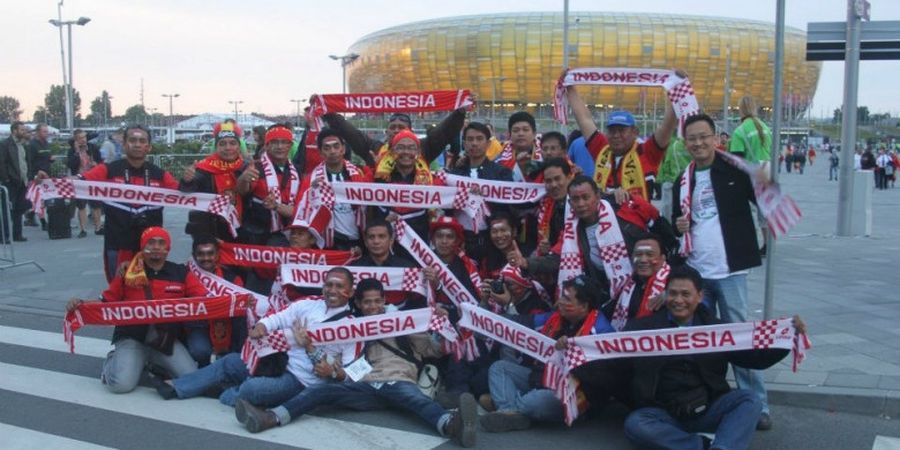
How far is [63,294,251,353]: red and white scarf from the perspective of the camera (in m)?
6.59

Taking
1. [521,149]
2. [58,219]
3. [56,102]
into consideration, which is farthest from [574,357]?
[56,102]

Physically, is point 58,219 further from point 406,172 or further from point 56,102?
point 56,102

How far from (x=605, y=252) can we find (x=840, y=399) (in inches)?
77.4

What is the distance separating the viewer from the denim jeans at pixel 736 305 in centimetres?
554

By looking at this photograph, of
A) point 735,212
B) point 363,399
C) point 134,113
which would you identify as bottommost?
point 363,399

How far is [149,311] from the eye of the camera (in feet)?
21.6

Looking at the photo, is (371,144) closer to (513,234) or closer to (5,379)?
(513,234)

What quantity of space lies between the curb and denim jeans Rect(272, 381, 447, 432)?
255 cm

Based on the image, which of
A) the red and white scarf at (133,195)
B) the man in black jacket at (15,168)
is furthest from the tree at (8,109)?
the red and white scarf at (133,195)

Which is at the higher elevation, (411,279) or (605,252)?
(605,252)

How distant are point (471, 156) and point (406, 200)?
0.76 metres

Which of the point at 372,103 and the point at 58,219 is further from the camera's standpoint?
the point at 58,219

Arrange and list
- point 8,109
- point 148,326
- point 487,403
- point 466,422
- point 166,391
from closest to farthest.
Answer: point 466,422
point 487,403
point 166,391
point 148,326
point 8,109

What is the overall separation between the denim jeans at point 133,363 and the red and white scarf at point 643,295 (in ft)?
11.2
